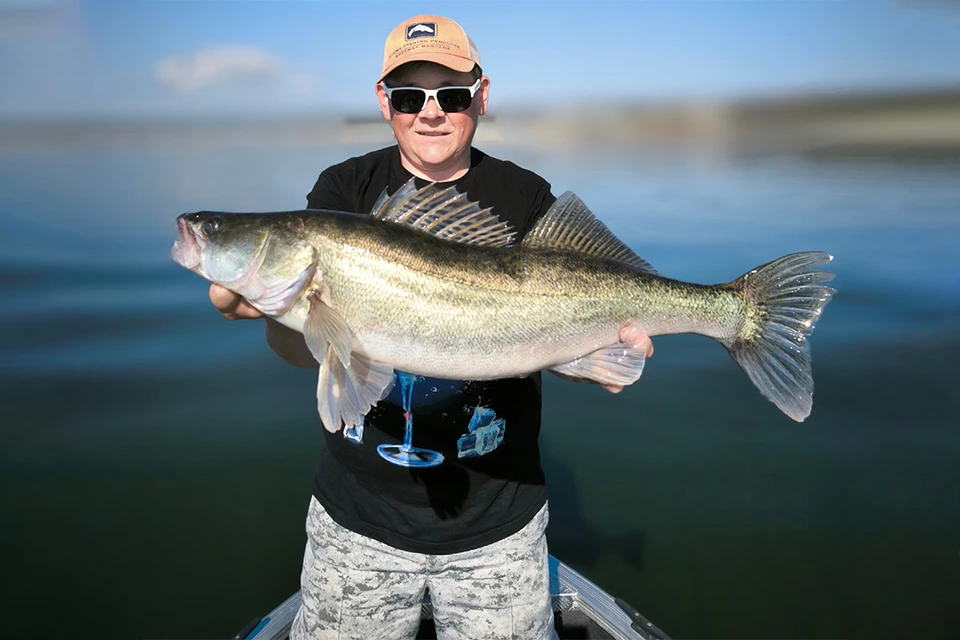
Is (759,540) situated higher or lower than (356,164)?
lower

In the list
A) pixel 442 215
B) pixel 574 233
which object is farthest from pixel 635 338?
pixel 442 215

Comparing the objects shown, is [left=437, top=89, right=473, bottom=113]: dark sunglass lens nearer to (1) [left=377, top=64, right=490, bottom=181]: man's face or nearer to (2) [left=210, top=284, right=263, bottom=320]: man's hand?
(1) [left=377, top=64, right=490, bottom=181]: man's face

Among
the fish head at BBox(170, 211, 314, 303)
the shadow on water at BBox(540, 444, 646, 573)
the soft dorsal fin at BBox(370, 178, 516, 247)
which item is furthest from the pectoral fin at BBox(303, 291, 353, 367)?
the shadow on water at BBox(540, 444, 646, 573)

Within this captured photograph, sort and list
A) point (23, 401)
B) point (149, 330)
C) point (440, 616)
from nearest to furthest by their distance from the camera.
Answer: point (440, 616) → point (23, 401) → point (149, 330)

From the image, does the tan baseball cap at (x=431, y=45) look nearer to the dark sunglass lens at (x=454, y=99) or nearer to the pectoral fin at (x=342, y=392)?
the dark sunglass lens at (x=454, y=99)

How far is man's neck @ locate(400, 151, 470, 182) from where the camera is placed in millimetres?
3025

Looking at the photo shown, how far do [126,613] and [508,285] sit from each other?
4.22 metres

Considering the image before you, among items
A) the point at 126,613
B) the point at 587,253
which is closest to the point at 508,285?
the point at 587,253

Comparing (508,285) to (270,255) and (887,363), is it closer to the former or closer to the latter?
(270,255)

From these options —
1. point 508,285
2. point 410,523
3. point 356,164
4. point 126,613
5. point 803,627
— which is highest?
point 356,164

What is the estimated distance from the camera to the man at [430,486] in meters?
2.90

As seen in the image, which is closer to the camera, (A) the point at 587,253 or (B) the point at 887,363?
(A) the point at 587,253

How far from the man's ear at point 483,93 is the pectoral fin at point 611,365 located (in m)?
1.24

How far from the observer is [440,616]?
3059 millimetres
